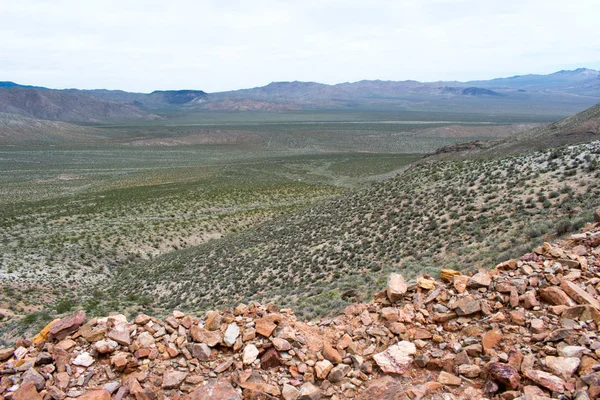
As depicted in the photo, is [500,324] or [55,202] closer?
[500,324]

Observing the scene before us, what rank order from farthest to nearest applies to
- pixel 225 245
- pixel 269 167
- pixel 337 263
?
1. pixel 269 167
2. pixel 225 245
3. pixel 337 263

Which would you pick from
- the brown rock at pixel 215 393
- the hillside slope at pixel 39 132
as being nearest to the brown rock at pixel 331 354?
the brown rock at pixel 215 393

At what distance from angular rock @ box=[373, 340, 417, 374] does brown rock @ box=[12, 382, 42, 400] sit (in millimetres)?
5159

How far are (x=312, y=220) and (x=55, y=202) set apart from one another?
29560 mm

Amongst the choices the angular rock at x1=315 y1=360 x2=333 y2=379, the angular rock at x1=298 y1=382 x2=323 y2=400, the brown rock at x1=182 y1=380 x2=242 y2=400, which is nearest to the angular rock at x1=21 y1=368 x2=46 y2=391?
the brown rock at x1=182 y1=380 x2=242 y2=400

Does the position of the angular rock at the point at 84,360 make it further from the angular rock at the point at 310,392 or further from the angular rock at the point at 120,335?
the angular rock at the point at 310,392

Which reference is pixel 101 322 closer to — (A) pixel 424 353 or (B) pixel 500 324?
(A) pixel 424 353

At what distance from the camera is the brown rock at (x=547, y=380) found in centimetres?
493

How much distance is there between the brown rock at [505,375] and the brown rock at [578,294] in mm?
1857

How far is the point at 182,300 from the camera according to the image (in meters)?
16.8

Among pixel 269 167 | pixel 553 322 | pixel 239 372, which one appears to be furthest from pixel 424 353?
pixel 269 167

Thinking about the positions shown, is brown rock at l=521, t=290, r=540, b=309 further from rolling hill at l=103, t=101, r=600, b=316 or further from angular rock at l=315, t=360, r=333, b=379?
rolling hill at l=103, t=101, r=600, b=316

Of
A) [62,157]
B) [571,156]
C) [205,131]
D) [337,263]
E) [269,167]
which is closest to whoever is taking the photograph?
[337,263]

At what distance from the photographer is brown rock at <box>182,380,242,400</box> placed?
5785mm
